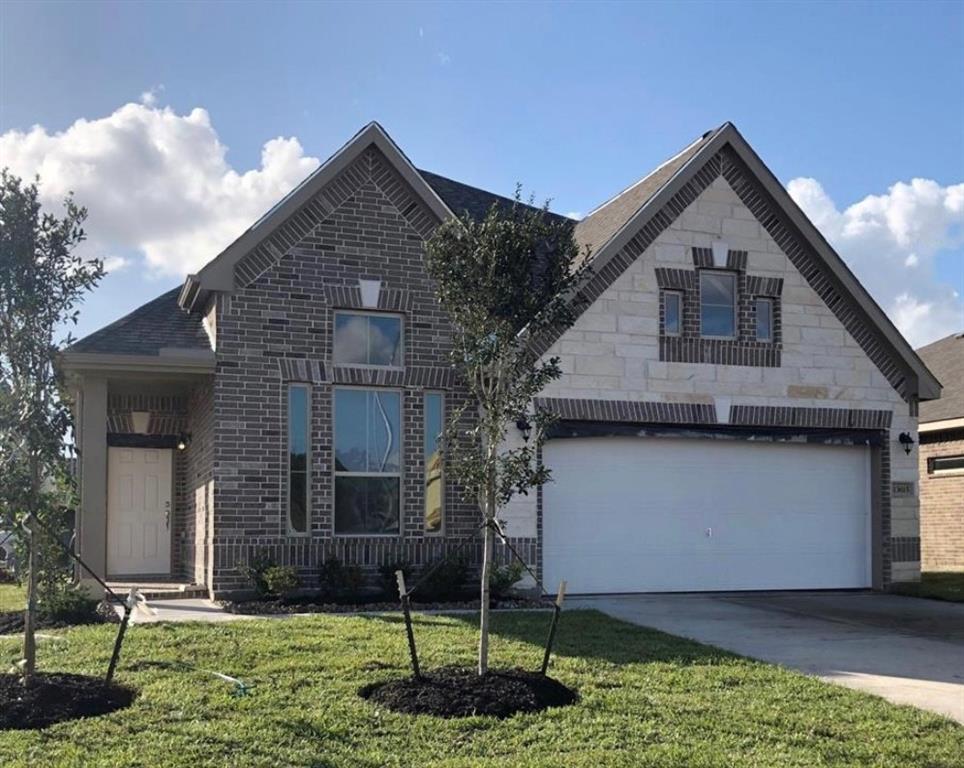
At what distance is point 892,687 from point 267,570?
746 centimetres

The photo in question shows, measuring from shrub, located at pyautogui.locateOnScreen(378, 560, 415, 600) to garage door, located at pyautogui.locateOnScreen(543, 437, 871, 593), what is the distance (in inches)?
82.4

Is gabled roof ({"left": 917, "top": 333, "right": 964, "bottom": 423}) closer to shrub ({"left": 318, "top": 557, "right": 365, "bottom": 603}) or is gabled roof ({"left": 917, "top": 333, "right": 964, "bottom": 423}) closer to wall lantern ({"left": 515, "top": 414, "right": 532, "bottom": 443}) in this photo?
wall lantern ({"left": 515, "top": 414, "right": 532, "bottom": 443})

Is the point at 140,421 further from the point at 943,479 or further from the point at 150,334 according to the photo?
the point at 943,479

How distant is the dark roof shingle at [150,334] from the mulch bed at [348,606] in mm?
3340

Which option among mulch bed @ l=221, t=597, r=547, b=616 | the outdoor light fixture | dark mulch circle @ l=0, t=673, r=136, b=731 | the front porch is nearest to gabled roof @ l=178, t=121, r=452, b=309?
the front porch

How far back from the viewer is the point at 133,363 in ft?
43.2

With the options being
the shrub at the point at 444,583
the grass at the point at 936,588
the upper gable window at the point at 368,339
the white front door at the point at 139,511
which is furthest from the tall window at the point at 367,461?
the grass at the point at 936,588

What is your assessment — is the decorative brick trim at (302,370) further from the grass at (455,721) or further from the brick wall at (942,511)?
the brick wall at (942,511)

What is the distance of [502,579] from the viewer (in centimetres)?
1339

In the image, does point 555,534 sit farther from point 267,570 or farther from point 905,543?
point 905,543

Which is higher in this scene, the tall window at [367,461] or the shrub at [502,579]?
the tall window at [367,461]

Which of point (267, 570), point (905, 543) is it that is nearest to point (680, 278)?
point (905, 543)

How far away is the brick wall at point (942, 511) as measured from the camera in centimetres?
2128

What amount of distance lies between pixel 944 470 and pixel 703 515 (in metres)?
8.77
